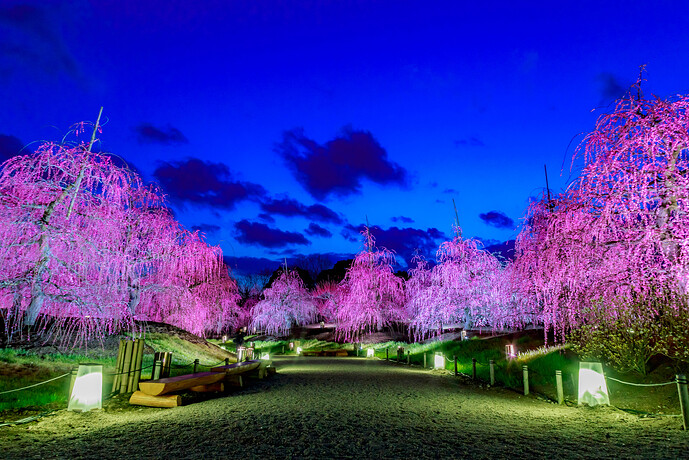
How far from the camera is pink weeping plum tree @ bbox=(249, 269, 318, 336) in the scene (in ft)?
129

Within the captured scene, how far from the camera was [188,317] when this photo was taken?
72.7 ft

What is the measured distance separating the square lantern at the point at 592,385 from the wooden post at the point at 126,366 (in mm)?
9806

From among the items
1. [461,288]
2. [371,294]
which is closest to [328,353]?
[371,294]

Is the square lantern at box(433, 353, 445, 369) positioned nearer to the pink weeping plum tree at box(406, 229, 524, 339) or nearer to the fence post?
the pink weeping plum tree at box(406, 229, 524, 339)

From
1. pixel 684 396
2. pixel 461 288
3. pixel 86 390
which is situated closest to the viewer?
pixel 684 396

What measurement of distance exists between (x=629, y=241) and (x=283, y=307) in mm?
34648

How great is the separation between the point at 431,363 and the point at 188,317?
1298 cm

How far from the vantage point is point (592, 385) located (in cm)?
817

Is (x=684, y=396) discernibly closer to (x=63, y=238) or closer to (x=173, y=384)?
(x=173, y=384)

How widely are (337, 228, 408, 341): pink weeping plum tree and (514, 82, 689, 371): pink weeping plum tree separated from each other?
65.3ft

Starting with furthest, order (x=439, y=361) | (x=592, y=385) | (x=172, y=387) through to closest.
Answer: (x=439, y=361)
(x=172, y=387)
(x=592, y=385)

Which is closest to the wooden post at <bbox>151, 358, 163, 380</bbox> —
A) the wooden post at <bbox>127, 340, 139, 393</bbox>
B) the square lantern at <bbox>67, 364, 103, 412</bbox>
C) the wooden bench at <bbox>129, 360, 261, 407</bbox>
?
the wooden post at <bbox>127, 340, 139, 393</bbox>

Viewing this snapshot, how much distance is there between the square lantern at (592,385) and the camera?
8.05 m

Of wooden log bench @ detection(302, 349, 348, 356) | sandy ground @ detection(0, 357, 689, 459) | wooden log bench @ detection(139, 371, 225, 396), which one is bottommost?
wooden log bench @ detection(302, 349, 348, 356)
